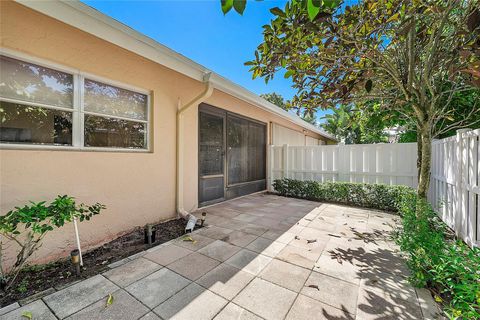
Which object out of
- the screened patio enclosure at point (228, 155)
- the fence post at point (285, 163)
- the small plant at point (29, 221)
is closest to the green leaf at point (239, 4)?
the small plant at point (29, 221)

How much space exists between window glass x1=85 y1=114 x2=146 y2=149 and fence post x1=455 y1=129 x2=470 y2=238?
5226 millimetres

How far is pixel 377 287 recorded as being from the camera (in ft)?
6.68

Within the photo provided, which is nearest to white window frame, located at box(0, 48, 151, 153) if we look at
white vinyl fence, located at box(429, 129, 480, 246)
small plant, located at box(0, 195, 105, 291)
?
small plant, located at box(0, 195, 105, 291)

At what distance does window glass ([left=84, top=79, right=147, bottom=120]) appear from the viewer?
2.99 m

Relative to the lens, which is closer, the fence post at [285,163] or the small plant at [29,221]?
the small plant at [29,221]

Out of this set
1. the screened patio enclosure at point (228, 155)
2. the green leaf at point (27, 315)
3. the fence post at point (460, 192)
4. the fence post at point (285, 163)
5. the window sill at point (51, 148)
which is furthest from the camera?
the fence post at point (285, 163)

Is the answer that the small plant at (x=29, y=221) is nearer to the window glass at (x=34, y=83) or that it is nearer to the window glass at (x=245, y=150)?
the window glass at (x=34, y=83)

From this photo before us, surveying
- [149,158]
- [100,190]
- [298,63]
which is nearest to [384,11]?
[298,63]

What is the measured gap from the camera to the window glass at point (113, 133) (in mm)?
2986

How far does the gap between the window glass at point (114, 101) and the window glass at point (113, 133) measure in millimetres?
126

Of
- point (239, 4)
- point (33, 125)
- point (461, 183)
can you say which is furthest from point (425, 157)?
point (33, 125)

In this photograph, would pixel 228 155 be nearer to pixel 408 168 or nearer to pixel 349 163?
pixel 349 163

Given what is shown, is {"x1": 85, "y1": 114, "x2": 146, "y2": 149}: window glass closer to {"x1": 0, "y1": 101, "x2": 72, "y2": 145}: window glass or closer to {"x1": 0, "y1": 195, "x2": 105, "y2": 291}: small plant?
{"x1": 0, "y1": 101, "x2": 72, "y2": 145}: window glass

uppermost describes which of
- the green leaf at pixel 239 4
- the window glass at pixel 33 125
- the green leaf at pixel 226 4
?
the green leaf at pixel 226 4
